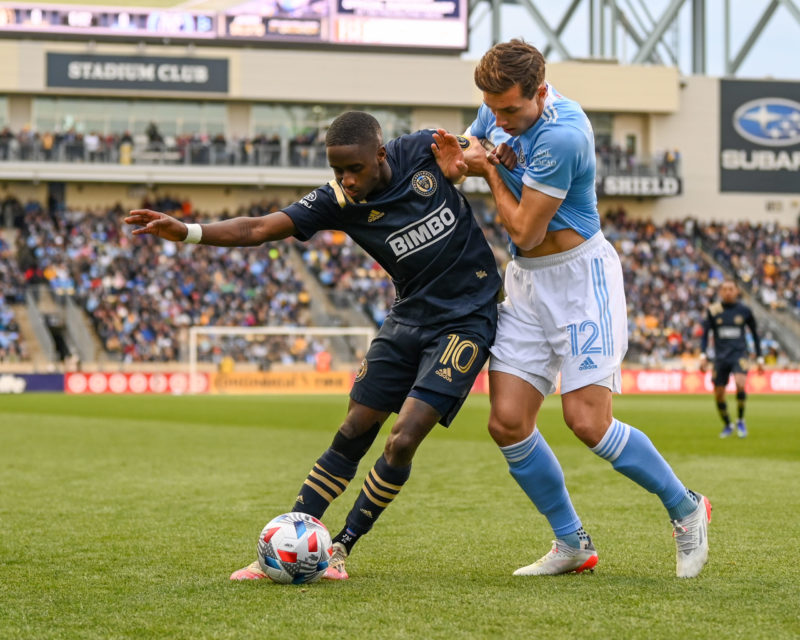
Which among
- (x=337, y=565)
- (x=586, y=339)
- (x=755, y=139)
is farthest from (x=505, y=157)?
(x=755, y=139)

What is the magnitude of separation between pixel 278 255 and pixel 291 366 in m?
8.68

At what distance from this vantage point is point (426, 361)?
17.9 ft

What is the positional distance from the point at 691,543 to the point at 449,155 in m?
2.12

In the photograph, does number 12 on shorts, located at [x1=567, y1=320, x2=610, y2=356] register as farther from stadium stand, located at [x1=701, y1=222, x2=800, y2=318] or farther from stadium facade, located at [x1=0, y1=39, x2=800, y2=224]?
stadium facade, located at [x1=0, y1=39, x2=800, y2=224]

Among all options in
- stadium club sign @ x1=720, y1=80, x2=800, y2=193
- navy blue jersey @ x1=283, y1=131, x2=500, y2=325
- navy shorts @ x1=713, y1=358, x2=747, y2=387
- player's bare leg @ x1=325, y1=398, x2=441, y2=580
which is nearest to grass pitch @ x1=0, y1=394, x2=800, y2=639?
player's bare leg @ x1=325, y1=398, x2=441, y2=580

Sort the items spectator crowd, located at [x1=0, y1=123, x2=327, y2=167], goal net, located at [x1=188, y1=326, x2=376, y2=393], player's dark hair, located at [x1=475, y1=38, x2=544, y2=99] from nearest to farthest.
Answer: player's dark hair, located at [x1=475, y1=38, x2=544, y2=99] → goal net, located at [x1=188, y1=326, x2=376, y2=393] → spectator crowd, located at [x1=0, y1=123, x2=327, y2=167]

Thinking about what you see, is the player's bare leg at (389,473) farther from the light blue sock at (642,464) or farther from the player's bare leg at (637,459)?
the light blue sock at (642,464)

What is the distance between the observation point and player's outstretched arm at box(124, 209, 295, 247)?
520 cm

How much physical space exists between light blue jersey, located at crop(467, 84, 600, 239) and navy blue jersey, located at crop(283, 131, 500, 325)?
0.34 m

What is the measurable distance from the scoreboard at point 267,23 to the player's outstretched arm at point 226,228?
44.0 meters

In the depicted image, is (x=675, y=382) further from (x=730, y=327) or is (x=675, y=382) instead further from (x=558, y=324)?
(x=558, y=324)

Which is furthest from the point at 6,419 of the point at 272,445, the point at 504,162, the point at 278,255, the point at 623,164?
the point at 623,164

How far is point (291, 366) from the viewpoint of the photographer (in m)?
35.2

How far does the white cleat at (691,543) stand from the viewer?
5.29m
